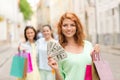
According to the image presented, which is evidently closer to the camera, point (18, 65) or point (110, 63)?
point (18, 65)

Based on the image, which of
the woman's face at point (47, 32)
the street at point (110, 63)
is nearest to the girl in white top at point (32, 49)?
the woman's face at point (47, 32)

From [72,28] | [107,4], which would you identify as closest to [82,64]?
[72,28]

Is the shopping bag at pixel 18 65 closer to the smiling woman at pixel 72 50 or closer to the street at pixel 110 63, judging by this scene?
the smiling woman at pixel 72 50

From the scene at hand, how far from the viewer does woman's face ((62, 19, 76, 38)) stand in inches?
133

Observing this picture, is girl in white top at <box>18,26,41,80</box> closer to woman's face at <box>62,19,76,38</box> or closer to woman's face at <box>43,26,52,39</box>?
woman's face at <box>43,26,52,39</box>

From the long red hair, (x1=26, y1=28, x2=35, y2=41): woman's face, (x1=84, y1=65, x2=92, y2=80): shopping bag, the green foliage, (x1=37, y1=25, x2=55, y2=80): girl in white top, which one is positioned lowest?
(x1=37, y1=25, x2=55, y2=80): girl in white top

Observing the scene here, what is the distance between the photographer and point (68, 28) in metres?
3.37

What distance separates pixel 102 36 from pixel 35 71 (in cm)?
2594

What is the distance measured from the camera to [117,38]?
27.2 m

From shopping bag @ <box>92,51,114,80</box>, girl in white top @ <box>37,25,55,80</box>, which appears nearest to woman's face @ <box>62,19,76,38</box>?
shopping bag @ <box>92,51,114,80</box>

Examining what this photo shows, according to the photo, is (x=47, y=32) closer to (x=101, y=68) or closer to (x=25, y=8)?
(x=101, y=68)

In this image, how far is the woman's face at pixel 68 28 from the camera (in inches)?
133

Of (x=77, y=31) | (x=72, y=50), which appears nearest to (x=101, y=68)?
(x=72, y=50)

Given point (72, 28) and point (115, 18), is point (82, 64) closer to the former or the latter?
point (72, 28)
